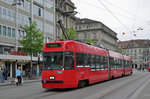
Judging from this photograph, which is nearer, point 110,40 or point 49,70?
point 49,70

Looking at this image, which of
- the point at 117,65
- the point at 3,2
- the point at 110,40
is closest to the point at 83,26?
Answer: the point at 110,40

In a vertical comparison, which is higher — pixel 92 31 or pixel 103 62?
pixel 92 31

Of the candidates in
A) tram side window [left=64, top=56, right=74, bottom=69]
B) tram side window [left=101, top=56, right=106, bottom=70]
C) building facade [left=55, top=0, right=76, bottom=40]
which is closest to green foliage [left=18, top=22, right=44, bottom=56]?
tram side window [left=101, top=56, right=106, bottom=70]

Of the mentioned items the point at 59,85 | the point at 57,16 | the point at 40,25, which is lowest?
the point at 59,85

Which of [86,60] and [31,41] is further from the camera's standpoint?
[31,41]

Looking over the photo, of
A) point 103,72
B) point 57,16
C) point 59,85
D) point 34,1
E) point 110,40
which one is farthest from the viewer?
point 110,40

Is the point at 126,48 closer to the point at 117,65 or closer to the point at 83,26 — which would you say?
the point at 83,26

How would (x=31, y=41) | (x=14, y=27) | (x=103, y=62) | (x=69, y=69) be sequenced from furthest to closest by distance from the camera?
(x=14, y=27), (x=31, y=41), (x=103, y=62), (x=69, y=69)

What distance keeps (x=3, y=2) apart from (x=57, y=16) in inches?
850

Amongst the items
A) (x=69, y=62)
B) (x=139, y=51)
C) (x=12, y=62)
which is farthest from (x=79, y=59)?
(x=139, y=51)

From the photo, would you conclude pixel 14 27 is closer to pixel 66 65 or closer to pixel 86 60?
pixel 86 60

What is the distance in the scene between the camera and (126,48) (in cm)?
14050

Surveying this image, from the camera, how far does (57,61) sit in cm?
1392

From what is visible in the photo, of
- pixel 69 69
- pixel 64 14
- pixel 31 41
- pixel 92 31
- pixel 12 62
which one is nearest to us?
pixel 69 69
